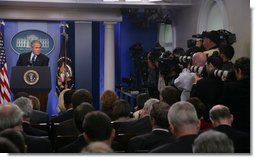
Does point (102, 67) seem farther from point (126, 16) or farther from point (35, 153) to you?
point (35, 153)

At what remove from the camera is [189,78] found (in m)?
4.27

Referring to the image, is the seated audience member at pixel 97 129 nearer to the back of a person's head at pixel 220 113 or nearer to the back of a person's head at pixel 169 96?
the back of a person's head at pixel 220 113

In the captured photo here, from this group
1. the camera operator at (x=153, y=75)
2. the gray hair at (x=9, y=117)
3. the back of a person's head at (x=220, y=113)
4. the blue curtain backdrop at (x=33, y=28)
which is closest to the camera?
the gray hair at (x=9, y=117)

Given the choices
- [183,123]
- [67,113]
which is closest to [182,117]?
[183,123]

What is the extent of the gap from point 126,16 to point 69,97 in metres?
3.46

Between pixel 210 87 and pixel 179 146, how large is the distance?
4.99 ft

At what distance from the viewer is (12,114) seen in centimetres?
261

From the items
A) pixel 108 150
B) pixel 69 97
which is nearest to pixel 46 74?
pixel 69 97

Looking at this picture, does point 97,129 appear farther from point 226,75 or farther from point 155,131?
point 226,75

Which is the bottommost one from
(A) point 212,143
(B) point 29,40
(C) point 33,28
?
(A) point 212,143

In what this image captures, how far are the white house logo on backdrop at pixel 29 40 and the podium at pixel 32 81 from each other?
4.58 feet

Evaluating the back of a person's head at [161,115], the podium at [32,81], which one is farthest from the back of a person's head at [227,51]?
the podium at [32,81]

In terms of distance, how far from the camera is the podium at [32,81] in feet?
17.1

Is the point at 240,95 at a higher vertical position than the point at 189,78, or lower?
lower
